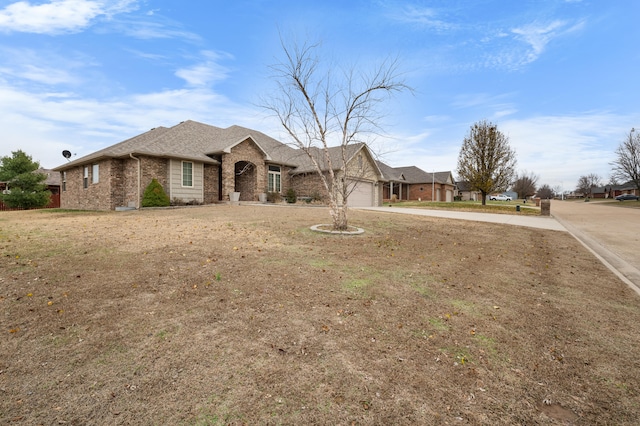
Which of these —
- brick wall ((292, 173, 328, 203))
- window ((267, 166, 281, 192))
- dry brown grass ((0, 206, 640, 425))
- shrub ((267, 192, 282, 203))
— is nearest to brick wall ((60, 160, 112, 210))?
shrub ((267, 192, 282, 203))

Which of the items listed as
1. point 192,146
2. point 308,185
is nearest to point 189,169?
point 192,146

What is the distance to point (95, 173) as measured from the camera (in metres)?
19.4

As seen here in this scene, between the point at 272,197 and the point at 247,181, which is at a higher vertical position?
the point at 247,181

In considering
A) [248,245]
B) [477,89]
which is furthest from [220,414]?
[477,89]

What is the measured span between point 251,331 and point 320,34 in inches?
399

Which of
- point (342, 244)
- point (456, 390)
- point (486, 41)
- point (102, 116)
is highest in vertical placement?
point (486, 41)

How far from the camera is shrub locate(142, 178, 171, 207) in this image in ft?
55.6

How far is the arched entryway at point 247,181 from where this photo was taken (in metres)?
22.9

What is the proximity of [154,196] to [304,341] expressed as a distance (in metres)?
17.0

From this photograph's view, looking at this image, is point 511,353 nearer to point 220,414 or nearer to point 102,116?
point 220,414

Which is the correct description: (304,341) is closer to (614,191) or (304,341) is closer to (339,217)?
(339,217)

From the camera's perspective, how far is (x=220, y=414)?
2129 millimetres

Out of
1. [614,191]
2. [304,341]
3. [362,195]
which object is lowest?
[304,341]

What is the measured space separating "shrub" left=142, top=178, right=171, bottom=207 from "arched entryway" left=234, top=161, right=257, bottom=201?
6358mm
